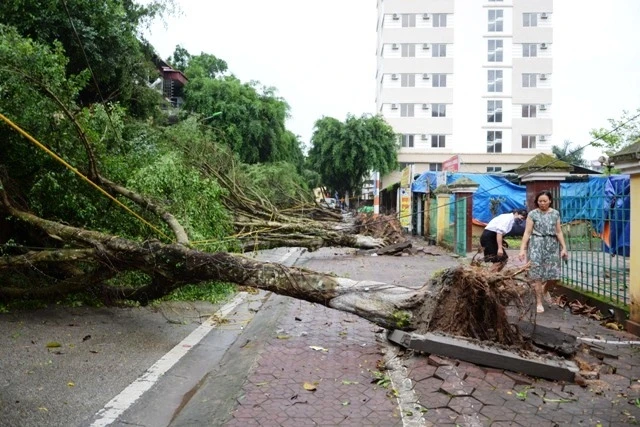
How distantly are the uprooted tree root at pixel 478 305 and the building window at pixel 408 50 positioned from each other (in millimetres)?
40842

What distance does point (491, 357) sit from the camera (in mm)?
4379

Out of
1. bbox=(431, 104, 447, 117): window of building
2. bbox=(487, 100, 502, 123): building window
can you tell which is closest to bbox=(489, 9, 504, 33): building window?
bbox=(487, 100, 502, 123): building window

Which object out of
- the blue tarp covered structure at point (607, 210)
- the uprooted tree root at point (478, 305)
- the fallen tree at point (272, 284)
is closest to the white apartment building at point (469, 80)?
the blue tarp covered structure at point (607, 210)

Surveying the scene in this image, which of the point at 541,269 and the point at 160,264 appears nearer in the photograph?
the point at 160,264

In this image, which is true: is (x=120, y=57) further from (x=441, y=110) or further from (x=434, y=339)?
(x=441, y=110)

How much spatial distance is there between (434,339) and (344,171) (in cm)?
3212

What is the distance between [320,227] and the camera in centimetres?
1405

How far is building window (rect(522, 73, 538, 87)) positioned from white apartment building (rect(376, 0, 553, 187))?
8 centimetres

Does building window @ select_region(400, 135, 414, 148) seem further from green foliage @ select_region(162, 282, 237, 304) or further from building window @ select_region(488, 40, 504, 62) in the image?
green foliage @ select_region(162, 282, 237, 304)

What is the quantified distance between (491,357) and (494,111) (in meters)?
41.1

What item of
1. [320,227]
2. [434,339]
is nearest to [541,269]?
[434,339]

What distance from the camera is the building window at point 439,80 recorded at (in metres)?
42.8

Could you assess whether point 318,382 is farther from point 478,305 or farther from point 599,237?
point 599,237

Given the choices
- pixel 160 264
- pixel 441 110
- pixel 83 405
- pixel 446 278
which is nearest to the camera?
pixel 83 405
